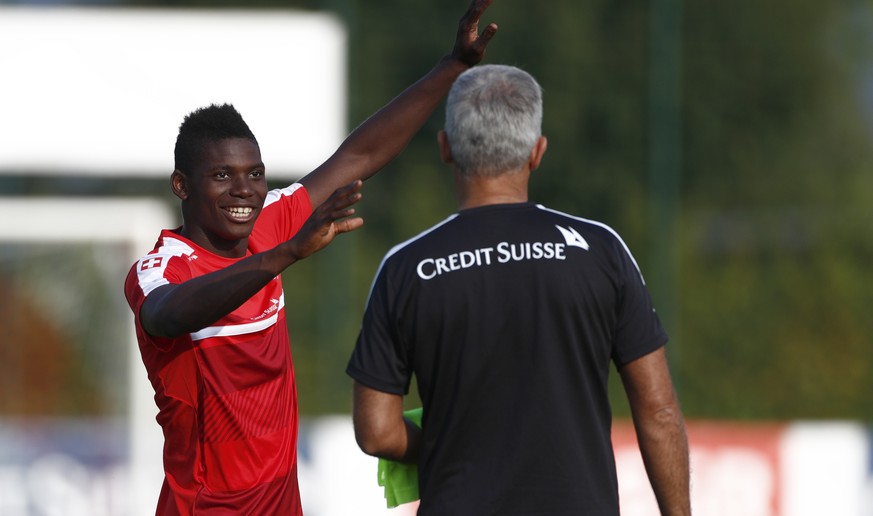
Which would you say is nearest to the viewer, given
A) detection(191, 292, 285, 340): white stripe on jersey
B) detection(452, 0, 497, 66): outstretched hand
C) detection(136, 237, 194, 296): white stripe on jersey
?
detection(136, 237, 194, 296): white stripe on jersey

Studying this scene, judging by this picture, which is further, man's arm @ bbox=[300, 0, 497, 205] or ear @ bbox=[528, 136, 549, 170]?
man's arm @ bbox=[300, 0, 497, 205]

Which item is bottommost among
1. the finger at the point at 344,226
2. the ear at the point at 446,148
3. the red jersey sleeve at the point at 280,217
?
the finger at the point at 344,226

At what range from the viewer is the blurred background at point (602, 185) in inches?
437

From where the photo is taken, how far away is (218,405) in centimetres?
388

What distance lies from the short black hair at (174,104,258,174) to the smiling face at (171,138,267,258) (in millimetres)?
19

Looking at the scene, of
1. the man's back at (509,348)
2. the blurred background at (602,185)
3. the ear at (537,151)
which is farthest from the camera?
the blurred background at (602,185)

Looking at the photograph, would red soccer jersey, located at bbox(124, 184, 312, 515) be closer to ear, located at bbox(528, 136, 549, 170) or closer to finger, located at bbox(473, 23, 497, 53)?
ear, located at bbox(528, 136, 549, 170)

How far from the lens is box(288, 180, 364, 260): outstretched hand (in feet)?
10.8

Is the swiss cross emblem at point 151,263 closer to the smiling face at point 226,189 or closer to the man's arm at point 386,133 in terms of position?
the smiling face at point 226,189

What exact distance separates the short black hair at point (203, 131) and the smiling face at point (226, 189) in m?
0.02

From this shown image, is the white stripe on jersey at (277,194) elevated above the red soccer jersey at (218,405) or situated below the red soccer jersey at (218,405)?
above

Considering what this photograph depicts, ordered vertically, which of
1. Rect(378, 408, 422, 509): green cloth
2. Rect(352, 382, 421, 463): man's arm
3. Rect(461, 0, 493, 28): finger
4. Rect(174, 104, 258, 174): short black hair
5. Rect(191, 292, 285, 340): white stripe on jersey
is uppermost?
Rect(461, 0, 493, 28): finger

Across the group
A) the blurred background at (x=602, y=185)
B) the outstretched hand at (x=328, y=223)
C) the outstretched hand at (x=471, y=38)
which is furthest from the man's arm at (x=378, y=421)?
the blurred background at (x=602, y=185)

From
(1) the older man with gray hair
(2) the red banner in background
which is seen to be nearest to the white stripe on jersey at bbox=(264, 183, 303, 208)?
(1) the older man with gray hair
